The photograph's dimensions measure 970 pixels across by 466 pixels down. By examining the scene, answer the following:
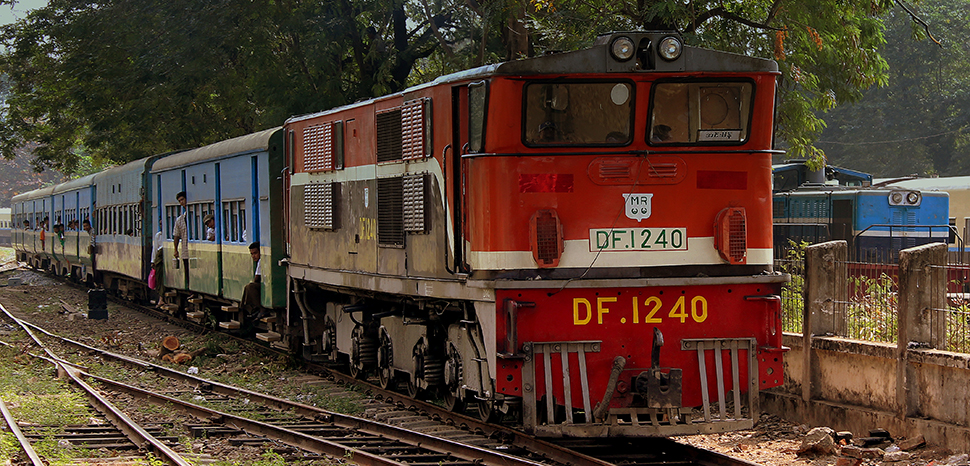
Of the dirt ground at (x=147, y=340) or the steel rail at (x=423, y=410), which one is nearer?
the steel rail at (x=423, y=410)

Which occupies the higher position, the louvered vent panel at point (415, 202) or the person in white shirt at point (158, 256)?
the louvered vent panel at point (415, 202)

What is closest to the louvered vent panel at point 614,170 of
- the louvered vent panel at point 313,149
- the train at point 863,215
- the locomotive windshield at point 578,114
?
the locomotive windshield at point 578,114

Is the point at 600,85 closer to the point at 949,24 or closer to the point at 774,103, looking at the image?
the point at 774,103

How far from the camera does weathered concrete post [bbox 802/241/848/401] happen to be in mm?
10141

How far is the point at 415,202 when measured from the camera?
919cm

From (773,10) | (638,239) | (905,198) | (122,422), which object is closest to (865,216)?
(905,198)

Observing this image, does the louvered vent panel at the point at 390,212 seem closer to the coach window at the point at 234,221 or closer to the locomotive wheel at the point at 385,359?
the locomotive wheel at the point at 385,359

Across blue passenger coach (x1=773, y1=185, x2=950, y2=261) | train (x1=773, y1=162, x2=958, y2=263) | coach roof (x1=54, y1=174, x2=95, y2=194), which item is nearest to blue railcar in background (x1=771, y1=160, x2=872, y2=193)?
train (x1=773, y1=162, x2=958, y2=263)

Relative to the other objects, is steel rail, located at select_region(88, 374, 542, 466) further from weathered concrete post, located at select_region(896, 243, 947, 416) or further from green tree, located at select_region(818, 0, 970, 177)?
green tree, located at select_region(818, 0, 970, 177)

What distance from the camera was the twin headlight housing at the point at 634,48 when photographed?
7867 mm

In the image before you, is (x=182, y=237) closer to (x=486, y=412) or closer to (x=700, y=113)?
(x=486, y=412)

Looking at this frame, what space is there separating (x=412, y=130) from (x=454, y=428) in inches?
113

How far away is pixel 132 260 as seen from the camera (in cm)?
2233

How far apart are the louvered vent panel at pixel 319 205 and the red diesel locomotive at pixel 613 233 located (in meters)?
2.94
